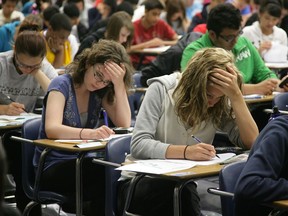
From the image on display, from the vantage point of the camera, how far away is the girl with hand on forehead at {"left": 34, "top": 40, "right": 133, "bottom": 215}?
13.6ft

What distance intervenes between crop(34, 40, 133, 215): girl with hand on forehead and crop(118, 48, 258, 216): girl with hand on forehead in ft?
1.82

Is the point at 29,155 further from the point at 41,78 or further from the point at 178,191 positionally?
the point at 178,191

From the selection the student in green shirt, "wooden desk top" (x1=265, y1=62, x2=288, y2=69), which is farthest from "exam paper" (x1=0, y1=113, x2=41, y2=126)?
"wooden desk top" (x1=265, y1=62, x2=288, y2=69)

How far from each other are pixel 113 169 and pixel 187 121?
43cm

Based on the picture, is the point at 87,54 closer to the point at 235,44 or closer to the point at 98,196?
the point at 98,196

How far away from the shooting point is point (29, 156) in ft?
14.4

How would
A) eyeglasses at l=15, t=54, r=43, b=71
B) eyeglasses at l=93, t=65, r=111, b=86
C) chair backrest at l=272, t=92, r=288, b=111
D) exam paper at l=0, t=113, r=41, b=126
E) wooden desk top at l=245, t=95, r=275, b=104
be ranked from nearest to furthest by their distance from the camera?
eyeglasses at l=93, t=65, r=111, b=86
exam paper at l=0, t=113, r=41, b=126
chair backrest at l=272, t=92, r=288, b=111
eyeglasses at l=15, t=54, r=43, b=71
wooden desk top at l=245, t=95, r=275, b=104

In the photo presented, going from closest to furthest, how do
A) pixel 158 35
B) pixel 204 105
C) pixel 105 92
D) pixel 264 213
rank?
pixel 264 213
pixel 204 105
pixel 105 92
pixel 158 35

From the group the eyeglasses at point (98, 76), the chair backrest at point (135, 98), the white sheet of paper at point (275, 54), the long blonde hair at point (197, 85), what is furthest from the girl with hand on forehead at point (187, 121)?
the white sheet of paper at point (275, 54)

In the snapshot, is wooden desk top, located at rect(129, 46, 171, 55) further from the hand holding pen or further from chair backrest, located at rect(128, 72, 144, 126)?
the hand holding pen

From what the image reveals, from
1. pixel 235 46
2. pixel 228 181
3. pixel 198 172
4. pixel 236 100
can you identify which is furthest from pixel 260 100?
pixel 228 181

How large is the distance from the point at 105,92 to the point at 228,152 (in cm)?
106

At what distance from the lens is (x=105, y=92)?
4500 millimetres

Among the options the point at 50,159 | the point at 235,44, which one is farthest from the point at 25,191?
the point at 235,44
